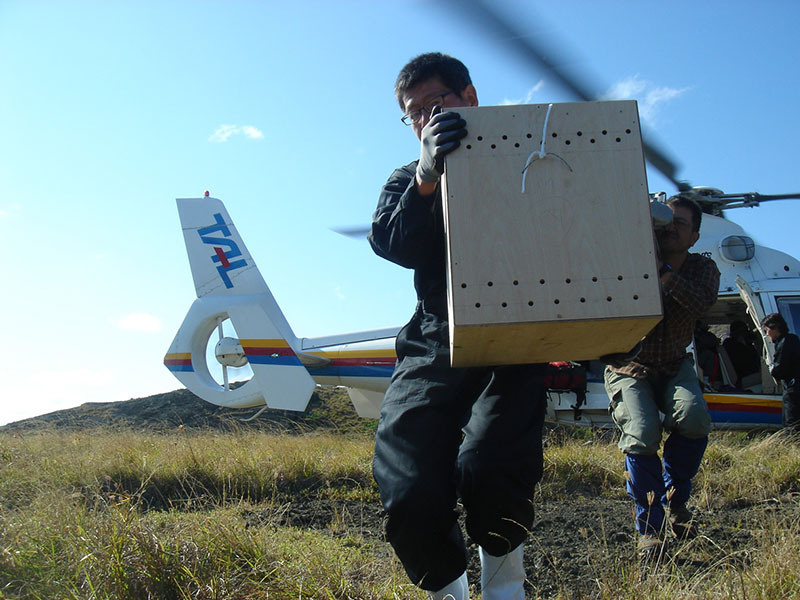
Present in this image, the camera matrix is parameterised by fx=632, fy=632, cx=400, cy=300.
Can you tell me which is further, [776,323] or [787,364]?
[776,323]

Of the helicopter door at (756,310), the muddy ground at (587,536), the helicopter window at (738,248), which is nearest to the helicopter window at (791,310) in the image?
the helicopter door at (756,310)

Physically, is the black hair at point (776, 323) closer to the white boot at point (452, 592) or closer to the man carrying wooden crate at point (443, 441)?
the man carrying wooden crate at point (443, 441)

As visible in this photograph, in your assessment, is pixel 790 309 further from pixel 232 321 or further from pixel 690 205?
pixel 232 321

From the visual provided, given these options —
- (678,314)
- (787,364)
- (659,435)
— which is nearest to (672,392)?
(659,435)

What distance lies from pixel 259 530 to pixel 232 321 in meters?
7.51

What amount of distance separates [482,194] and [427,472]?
2.75 ft

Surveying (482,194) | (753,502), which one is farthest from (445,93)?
(753,502)

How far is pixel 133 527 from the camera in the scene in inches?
87.8

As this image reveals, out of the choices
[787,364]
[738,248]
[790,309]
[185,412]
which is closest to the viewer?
[787,364]

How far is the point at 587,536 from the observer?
2910 millimetres

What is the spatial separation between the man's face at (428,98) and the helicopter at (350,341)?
538 centimetres

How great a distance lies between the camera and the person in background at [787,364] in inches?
263

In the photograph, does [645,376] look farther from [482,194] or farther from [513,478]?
[482,194]

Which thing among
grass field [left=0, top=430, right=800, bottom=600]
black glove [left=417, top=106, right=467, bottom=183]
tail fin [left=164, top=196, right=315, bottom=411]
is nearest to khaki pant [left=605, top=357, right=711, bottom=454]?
grass field [left=0, top=430, right=800, bottom=600]
